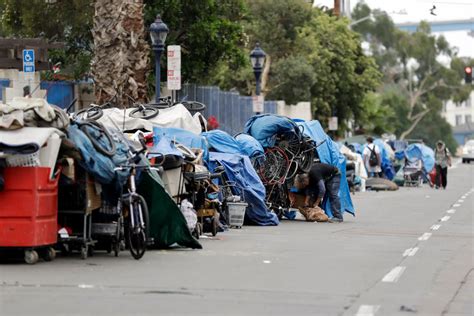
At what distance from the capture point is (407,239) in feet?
63.8

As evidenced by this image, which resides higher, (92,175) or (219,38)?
(219,38)

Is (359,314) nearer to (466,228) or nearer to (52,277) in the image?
(52,277)

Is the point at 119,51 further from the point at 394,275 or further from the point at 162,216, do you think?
the point at 394,275

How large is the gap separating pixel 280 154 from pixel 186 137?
4.25 meters

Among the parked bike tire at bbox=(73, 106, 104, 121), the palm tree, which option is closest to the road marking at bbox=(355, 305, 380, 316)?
the parked bike tire at bbox=(73, 106, 104, 121)

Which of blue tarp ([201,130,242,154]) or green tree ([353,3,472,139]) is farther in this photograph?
green tree ([353,3,472,139])

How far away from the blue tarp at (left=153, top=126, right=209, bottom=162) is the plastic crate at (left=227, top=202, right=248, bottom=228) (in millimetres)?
995

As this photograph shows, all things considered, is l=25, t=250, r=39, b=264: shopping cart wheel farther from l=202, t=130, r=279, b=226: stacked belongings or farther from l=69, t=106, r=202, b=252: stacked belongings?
l=202, t=130, r=279, b=226: stacked belongings

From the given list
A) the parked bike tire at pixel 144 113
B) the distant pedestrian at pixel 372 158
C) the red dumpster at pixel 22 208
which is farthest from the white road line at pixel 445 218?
Result: the distant pedestrian at pixel 372 158

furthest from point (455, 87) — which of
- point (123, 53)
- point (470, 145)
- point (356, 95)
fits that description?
point (123, 53)

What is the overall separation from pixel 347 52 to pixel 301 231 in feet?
144

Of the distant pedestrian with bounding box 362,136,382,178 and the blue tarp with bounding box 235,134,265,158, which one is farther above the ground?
the blue tarp with bounding box 235,134,265,158

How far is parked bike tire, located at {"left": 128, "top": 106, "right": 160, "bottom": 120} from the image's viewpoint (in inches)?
836

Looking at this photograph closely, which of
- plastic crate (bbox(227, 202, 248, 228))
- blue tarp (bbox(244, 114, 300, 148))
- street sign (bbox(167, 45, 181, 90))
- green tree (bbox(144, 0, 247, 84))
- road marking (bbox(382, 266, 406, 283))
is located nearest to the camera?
road marking (bbox(382, 266, 406, 283))
